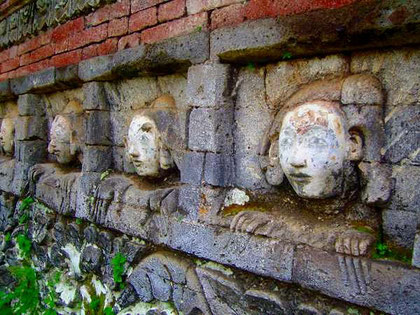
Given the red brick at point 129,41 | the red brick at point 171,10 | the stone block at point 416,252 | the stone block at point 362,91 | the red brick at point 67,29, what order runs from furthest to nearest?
the red brick at point 67,29
the red brick at point 129,41
the red brick at point 171,10
the stone block at point 362,91
the stone block at point 416,252

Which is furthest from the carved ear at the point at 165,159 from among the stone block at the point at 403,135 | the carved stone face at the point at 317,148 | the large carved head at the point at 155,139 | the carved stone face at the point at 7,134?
the carved stone face at the point at 7,134

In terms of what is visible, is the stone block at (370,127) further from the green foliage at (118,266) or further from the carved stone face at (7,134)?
the carved stone face at (7,134)

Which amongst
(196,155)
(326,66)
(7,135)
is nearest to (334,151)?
(326,66)

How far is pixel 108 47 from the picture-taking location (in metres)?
4.01

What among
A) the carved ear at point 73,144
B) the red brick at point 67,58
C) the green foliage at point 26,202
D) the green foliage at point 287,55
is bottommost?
the green foliage at point 26,202

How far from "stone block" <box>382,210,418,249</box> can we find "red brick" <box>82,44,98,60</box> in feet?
9.99

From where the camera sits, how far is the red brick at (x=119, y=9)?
378cm

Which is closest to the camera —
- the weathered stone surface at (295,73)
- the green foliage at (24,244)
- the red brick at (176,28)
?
the weathered stone surface at (295,73)

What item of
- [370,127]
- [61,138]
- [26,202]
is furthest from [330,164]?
[26,202]

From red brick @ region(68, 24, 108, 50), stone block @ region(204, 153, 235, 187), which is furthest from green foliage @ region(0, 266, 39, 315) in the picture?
stone block @ region(204, 153, 235, 187)

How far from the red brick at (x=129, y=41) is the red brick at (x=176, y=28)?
91 mm

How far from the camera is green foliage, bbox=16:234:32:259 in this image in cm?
518

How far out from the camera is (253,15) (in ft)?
9.18

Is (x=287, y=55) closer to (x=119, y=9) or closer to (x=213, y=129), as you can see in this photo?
(x=213, y=129)
